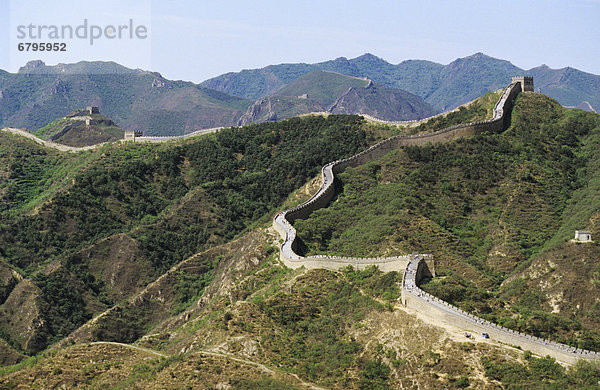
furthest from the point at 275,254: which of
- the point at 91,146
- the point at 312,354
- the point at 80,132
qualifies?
the point at 80,132

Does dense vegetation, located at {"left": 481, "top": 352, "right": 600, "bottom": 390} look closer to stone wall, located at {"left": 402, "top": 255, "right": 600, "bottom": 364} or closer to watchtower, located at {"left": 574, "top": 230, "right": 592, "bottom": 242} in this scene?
stone wall, located at {"left": 402, "top": 255, "right": 600, "bottom": 364}

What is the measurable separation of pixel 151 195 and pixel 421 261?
57.3 meters

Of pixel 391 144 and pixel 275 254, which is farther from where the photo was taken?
pixel 391 144

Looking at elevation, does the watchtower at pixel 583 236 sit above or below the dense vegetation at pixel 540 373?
above

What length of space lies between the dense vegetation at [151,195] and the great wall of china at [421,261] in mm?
14314

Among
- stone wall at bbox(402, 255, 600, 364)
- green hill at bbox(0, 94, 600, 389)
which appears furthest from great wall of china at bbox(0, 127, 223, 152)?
stone wall at bbox(402, 255, 600, 364)

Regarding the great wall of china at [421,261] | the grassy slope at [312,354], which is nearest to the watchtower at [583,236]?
the great wall of china at [421,261]

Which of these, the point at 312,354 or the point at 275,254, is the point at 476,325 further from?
the point at 275,254

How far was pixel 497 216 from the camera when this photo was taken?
88188 millimetres

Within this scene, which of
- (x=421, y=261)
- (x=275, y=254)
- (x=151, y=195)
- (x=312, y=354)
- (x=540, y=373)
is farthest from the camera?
(x=151, y=195)

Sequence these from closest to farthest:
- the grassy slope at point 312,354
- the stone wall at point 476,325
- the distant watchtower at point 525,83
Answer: the stone wall at point 476,325, the grassy slope at point 312,354, the distant watchtower at point 525,83

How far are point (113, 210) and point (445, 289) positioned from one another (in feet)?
197

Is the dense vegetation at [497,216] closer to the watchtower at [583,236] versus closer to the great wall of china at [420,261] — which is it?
the watchtower at [583,236]

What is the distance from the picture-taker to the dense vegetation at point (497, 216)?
7056 centimetres
